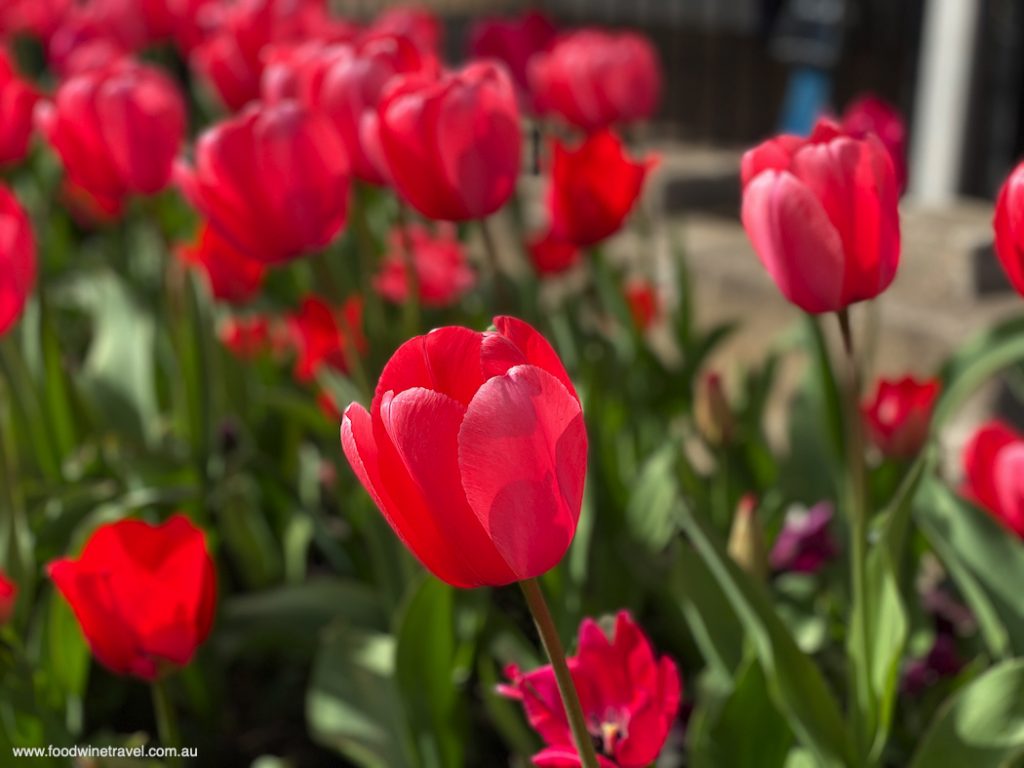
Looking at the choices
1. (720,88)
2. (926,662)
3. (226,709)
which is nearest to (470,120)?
(926,662)

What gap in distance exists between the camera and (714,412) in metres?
1.27

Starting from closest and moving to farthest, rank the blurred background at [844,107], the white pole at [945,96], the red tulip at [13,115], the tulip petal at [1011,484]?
the tulip petal at [1011,484], the red tulip at [13,115], the blurred background at [844,107], the white pole at [945,96]

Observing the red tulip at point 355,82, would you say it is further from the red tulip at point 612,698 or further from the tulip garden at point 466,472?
the red tulip at point 612,698

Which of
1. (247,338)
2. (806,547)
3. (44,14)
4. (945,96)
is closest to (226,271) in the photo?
(247,338)

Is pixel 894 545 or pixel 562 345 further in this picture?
pixel 562 345

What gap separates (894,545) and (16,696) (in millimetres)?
614

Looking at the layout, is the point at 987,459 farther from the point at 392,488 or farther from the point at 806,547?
the point at 392,488

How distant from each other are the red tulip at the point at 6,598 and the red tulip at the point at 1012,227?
74cm

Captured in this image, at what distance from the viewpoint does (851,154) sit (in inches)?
28.0

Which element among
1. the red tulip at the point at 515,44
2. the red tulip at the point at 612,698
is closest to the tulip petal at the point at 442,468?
the red tulip at the point at 612,698

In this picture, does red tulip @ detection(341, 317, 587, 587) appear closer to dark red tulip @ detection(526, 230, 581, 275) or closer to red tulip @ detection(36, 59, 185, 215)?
red tulip @ detection(36, 59, 185, 215)

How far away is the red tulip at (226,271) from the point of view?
1603 mm

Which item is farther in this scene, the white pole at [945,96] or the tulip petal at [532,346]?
the white pole at [945,96]

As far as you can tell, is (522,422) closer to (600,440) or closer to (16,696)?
(16,696)
